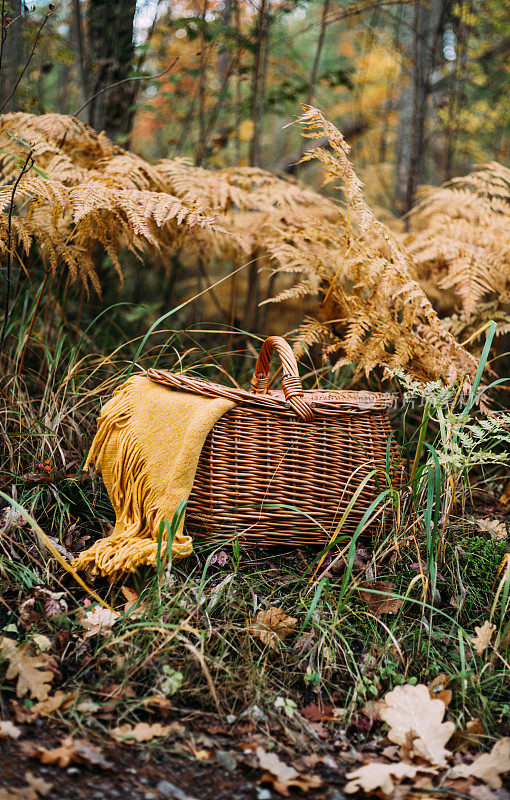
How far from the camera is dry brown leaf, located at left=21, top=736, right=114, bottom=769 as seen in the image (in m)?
1.22

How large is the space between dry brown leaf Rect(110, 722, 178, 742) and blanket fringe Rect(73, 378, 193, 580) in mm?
448

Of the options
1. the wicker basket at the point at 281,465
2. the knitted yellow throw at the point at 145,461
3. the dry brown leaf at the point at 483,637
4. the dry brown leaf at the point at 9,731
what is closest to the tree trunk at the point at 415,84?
the wicker basket at the point at 281,465

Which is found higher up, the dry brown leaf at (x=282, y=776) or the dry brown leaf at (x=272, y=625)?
the dry brown leaf at (x=272, y=625)

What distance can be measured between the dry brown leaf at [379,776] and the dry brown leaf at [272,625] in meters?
0.40

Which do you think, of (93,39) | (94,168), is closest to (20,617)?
(94,168)

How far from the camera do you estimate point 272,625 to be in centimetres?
168

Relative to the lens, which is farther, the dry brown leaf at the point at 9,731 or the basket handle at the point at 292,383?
the basket handle at the point at 292,383

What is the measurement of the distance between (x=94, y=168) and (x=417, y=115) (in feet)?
8.08

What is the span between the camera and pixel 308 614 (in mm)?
1616

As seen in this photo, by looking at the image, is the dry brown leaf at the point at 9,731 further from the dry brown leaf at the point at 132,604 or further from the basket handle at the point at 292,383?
the basket handle at the point at 292,383

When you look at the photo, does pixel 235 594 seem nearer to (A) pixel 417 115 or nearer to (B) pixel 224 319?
(B) pixel 224 319

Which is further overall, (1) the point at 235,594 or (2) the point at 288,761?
(1) the point at 235,594

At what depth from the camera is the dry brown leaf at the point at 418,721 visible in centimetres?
137

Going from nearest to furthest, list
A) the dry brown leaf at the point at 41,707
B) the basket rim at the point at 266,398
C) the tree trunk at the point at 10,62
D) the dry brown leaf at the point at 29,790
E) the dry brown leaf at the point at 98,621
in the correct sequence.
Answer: the dry brown leaf at the point at 29,790 < the dry brown leaf at the point at 41,707 < the dry brown leaf at the point at 98,621 < the basket rim at the point at 266,398 < the tree trunk at the point at 10,62
